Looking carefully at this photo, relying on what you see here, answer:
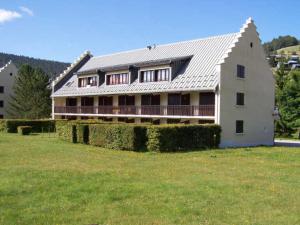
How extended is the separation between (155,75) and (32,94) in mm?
36573

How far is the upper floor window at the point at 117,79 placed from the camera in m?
45.3

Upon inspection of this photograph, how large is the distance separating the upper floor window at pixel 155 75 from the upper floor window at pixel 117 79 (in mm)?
3084

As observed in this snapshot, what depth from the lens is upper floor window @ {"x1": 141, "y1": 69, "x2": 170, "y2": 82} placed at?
39.9 meters

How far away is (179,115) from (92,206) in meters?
26.7

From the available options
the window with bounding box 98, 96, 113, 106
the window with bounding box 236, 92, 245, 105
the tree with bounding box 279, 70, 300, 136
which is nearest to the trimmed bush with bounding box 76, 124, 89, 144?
the window with bounding box 236, 92, 245, 105

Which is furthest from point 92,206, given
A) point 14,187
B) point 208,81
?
point 208,81

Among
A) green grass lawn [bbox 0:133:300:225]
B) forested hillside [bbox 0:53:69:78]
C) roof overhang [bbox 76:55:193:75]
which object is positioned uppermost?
forested hillside [bbox 0:53:69:78]

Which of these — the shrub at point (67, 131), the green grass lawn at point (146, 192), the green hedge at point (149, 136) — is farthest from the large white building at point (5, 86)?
the green grass lawn at point (146, 192)

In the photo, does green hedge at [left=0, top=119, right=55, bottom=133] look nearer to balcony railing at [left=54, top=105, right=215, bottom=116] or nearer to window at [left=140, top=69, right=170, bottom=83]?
balcony railing at [left=54, top=105, right=215, bottom=116]

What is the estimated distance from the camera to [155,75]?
41188mm

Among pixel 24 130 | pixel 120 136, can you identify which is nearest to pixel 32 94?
pixel 24 130

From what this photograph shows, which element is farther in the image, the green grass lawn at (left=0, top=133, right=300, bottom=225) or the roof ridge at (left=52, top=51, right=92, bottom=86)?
the roof ridge at (left=52, top=51, right=92, bottom=86)

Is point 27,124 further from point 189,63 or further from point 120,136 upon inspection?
point 120,136

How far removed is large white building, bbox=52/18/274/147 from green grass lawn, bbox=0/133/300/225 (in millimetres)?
14140
